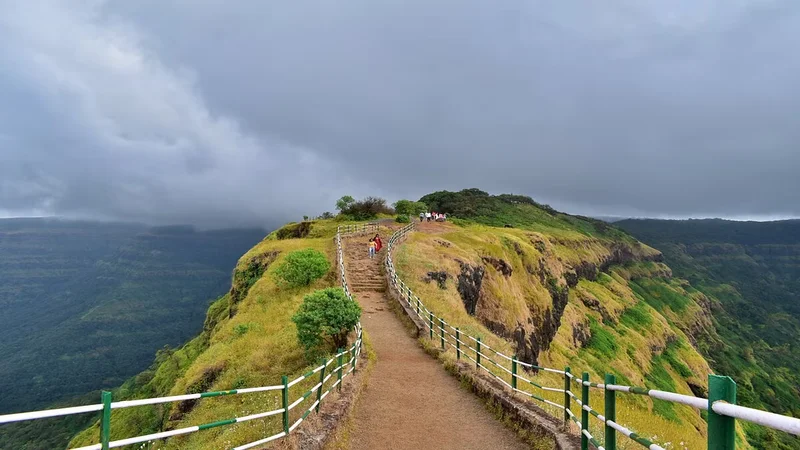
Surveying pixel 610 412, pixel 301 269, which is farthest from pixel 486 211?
pixel 610 412

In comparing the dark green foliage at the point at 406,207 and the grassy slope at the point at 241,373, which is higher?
the dark green foliage at the point at 406,207

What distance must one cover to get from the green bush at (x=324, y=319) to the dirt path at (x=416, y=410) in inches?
71.5

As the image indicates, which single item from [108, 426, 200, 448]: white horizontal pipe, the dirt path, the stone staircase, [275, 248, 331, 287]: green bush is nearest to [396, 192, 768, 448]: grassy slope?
the stone staircase

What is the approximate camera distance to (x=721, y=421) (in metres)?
3.11

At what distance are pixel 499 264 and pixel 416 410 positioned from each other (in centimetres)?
3165

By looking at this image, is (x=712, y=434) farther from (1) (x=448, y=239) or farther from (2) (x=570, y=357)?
(2) (x=570, y=357)

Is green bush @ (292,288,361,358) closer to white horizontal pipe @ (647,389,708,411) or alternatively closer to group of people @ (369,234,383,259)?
white horizontal pipe @ (647,389,708,411)

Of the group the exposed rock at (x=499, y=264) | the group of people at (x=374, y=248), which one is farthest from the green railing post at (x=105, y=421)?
the exposed rock at (x=499, y=264)

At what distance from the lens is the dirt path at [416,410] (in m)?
9.49

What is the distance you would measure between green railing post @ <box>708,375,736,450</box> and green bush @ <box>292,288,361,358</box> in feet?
41.4

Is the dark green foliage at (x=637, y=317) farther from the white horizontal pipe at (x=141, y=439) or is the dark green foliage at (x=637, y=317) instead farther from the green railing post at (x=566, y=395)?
the white horizontal pipe at (x=141, y=439)

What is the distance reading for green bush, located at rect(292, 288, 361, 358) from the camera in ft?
48.8

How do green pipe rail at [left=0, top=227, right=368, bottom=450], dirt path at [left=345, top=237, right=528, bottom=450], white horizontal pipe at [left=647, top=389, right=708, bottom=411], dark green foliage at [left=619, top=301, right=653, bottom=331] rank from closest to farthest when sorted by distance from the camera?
white horizontal pipe at [left=647, top=389, right=708, bottom=411] < green pipe rail at [left=0, top=227, right=368, bottom=450] < dirt path at [left=345, top=237, right=528, bottom=450] < dark green foliage at [left=619, top=301, right=653, bottom=331]

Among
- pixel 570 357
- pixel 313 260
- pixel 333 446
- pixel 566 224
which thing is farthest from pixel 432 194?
pixel 333 446
